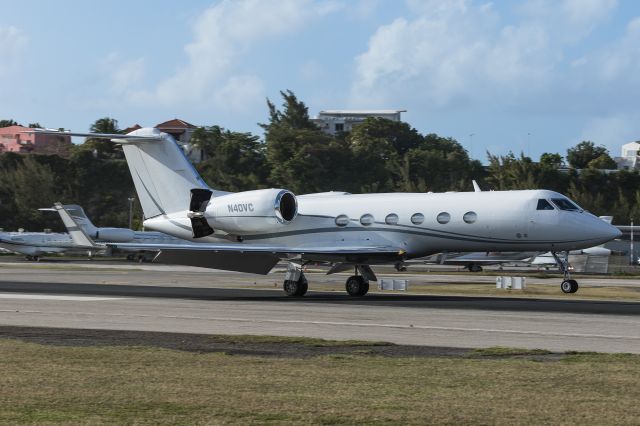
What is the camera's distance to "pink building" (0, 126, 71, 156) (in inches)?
5049

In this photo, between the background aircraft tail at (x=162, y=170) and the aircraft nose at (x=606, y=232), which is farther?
the background aircraft tail at (x=162, y=170)

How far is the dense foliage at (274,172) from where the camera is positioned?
10162 centimetres

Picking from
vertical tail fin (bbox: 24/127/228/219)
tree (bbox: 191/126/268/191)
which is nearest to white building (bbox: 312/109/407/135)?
tree (bbox: 191/126/268/191)

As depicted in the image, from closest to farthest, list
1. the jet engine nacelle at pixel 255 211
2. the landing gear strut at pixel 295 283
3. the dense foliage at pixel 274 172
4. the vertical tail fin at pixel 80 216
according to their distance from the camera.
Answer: the landing gear strut at pixel 295 283 < the jet engine nacelle at pixel 255 211 < the vertical tail fin at pixel 80 216 < the dense foliage at pixel 274 172

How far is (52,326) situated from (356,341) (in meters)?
6.46

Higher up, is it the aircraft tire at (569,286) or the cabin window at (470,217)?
the cabin window at (470,217)

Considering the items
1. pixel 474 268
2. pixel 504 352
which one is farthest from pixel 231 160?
pixel 504 352

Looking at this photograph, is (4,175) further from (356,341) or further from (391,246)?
(356,341)

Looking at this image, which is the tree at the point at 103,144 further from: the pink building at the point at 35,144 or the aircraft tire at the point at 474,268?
the aircraft tire at the point at 474,268

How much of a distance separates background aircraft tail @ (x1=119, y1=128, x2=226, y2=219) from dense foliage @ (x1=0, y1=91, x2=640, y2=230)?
63958 millimetres

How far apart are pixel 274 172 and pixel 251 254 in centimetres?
7413

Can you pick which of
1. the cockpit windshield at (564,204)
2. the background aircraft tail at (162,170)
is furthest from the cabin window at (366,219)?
the background aircraft tail at (162,170)

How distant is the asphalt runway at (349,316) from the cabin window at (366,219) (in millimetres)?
2324

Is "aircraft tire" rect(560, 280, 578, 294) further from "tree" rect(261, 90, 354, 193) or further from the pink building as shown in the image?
the pink building
